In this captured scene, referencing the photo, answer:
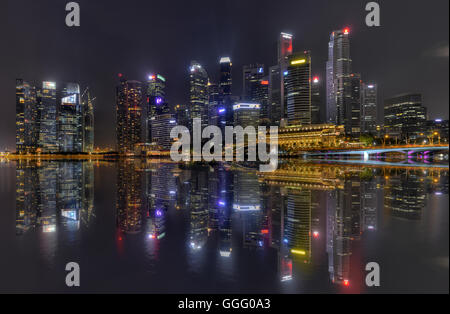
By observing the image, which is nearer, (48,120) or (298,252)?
(298,252)

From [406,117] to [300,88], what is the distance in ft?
244

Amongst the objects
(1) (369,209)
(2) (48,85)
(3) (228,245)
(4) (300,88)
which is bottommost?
(3) (228,245)

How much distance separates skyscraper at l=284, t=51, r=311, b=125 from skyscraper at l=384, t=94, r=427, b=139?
59865 mm

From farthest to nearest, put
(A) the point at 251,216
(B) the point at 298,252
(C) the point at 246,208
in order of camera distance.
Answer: (C) the point at 246,208, (A) the point at 251,216, (B) the point at 298,252

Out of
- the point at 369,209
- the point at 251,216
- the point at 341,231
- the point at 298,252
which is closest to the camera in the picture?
the point at 298,252

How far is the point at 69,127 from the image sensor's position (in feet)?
621

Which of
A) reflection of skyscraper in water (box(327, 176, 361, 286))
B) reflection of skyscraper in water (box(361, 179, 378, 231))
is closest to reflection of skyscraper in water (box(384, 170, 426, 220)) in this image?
reflection of skyscraper in water (box(361, 179, 378, 231))

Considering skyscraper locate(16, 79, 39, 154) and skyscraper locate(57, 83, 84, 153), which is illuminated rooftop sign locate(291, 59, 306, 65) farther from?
skyscraper locate(16, 79, 39, 154)

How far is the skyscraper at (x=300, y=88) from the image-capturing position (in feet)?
591

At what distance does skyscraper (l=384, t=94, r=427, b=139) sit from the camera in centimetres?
17130

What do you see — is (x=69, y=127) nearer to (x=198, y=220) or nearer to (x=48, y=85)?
(x=48, y=85)

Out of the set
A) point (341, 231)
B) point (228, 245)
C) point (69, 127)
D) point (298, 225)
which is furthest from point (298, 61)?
point (228, 245)

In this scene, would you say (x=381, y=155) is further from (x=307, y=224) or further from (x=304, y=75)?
(x=307, y=224)
